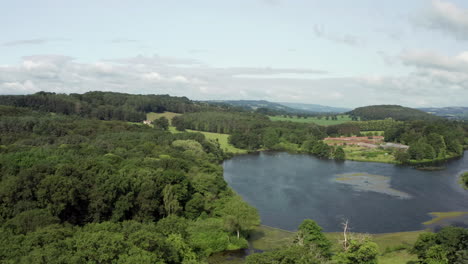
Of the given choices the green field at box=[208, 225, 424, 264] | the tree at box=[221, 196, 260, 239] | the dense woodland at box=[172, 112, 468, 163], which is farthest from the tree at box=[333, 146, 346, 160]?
the tree at box=[221, 196, 260, 239]

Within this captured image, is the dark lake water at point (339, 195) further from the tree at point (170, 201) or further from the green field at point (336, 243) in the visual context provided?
the tree at point (170, 201)

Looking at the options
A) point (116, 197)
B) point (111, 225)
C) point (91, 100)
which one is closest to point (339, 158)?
point (116, 197)

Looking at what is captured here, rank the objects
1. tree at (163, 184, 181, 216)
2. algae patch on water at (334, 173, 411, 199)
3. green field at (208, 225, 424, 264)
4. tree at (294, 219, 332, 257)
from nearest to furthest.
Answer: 1. tree at (294, 219, 332, 257)
2. green field at (208, 225, 424, 264)
3. tree at (163, 184, 181, 216)
4. algae patch on water at (334, 173, 411, 199)

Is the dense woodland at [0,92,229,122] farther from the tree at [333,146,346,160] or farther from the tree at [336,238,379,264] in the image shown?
the tree at [336,238,379,264]

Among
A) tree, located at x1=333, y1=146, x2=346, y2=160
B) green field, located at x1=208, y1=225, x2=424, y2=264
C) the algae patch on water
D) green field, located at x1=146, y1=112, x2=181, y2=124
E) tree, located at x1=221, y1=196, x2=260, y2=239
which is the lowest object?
green field, located at x1=208, y1=225, x2=424, y2=264

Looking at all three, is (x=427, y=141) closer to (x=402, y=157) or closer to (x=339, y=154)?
(x=402, y=157)

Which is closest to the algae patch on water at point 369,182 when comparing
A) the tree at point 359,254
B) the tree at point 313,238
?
the tree at point 313,238
